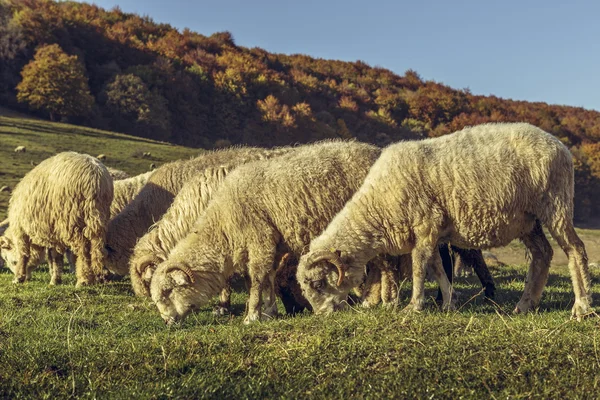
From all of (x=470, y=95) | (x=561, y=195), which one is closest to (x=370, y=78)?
(x=470, y=95)

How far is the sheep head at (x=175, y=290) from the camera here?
24.4 ft

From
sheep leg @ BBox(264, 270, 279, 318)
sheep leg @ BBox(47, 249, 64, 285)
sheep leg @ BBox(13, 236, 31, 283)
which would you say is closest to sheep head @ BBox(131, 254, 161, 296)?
sheep leg @ BBox(264, 270, 279, 318)

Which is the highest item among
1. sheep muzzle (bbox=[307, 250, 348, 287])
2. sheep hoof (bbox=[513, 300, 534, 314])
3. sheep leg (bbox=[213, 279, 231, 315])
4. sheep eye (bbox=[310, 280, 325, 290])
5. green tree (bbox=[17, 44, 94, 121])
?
green tree (bbox=[17, 44, 94, 121])

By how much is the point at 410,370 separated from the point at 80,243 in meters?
7.44

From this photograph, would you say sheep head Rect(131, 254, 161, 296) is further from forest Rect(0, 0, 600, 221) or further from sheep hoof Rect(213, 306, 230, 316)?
forest Rect(0, 0, 600, 221)

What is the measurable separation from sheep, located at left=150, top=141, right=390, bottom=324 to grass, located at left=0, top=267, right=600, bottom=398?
165cm

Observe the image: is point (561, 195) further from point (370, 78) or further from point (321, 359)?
point (370, 78)

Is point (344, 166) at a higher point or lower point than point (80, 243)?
higher

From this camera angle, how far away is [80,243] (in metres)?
9.99

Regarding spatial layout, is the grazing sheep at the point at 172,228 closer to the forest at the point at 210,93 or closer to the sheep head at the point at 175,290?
the sheep head at the point at 175,290

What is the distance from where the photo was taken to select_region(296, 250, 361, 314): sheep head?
23.0 ft

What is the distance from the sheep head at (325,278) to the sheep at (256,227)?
0.64 metres

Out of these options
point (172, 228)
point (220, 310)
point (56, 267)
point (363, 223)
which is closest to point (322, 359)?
point (363, 223)

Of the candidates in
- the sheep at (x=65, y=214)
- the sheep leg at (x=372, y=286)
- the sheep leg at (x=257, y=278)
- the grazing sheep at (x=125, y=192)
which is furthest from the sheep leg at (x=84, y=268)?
the sheep leg at (x=372, y=286)
